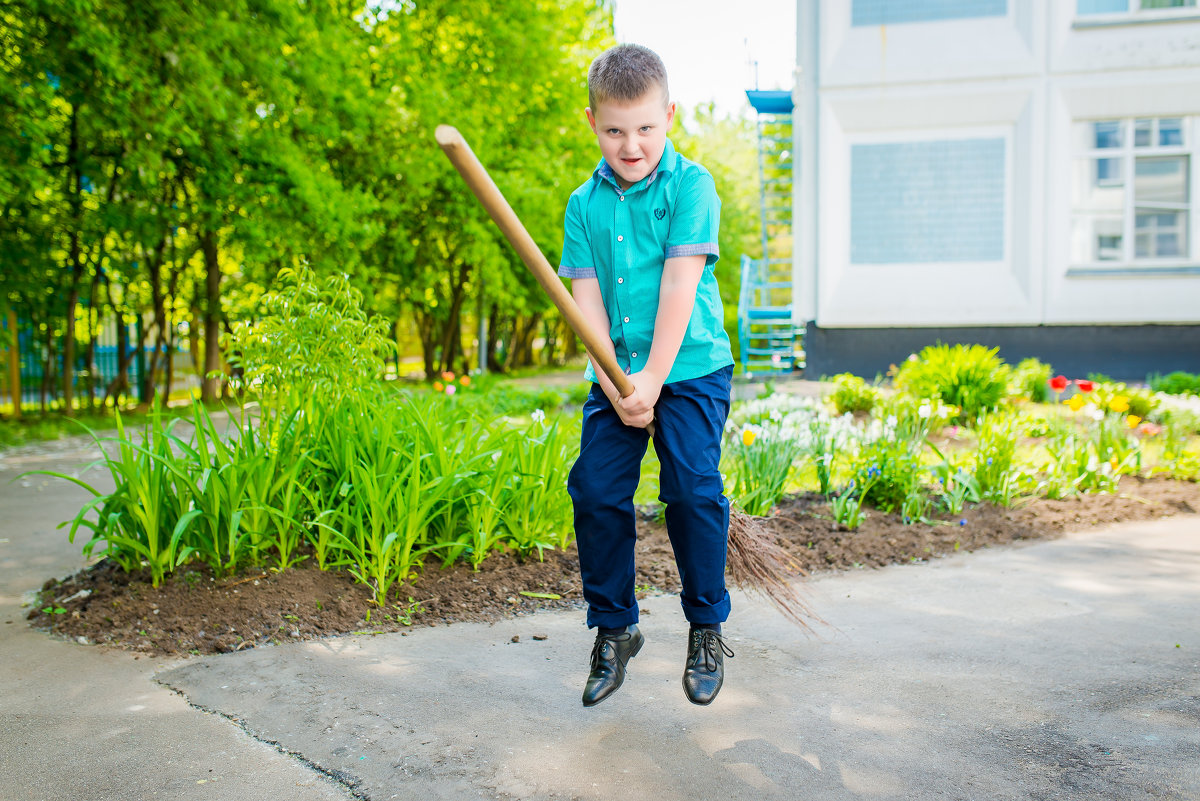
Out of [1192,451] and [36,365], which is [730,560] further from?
[36,365]

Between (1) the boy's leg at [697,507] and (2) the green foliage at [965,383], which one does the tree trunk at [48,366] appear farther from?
(1) the boy's leg at [697,507]

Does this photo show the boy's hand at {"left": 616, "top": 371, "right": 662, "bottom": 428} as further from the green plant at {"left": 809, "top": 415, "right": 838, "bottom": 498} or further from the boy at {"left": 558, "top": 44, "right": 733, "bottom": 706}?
the green plant at {"left": 809, "top": 415, "right": 838, "bottom": 498}

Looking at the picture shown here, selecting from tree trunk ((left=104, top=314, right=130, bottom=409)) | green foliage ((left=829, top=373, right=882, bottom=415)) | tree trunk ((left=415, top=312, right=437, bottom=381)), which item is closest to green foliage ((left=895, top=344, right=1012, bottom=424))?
green foliage ((left=829, top=373, right=882, bottom=415))

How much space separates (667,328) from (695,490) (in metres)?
0.43

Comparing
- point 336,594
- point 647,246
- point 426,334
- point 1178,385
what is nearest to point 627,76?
point 647,246

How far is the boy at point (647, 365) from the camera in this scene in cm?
236

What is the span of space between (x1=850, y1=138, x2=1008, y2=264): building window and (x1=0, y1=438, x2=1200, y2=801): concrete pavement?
8.91 metres

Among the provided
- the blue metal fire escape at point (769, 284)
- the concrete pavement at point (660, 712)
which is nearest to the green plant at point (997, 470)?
the concrete pavement at point (660, 712)

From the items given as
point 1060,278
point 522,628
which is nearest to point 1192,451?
point 522,628

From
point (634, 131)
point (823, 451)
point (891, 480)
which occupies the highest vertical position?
point (634, 131)

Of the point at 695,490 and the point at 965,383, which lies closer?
the point at 695,490

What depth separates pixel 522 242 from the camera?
6.08ft

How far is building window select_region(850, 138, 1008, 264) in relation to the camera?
37.9ft

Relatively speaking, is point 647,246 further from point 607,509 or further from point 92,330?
point 92,330
